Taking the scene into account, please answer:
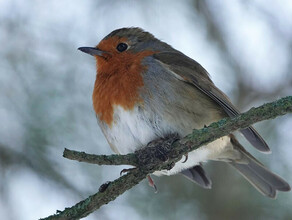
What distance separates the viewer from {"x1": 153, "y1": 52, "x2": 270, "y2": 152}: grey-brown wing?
4020 mm

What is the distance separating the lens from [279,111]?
2795 millimetres

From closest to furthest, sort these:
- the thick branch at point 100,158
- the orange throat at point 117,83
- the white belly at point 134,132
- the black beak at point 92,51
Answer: the thick branch at point 100,158, the white belly at point 134,132, the orange throat at point 117,83, the black beak at point 92,51

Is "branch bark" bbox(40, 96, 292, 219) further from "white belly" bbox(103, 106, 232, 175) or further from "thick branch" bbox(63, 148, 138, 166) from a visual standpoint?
"white belly" bbox(103, 106, 232, 175)

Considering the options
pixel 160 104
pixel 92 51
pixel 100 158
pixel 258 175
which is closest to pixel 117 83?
pixel 160 104

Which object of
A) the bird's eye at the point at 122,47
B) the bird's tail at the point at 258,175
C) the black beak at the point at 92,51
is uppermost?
the black beak at the point at 92,51

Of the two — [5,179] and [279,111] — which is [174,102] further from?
[5,179]

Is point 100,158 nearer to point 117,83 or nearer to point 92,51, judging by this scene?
point 117,83

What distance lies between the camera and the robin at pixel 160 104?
3.86m

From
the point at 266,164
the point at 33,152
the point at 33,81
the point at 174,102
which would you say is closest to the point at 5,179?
the point at 33,152

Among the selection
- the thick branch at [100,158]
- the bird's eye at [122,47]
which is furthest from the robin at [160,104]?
the thick branch at [100,158]

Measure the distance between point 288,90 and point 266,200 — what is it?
3.54 ft

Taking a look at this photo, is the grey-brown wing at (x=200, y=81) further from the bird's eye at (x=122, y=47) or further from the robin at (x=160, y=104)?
the bird's eye at (x=122, y=47)

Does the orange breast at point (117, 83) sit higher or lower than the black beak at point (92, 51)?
lower

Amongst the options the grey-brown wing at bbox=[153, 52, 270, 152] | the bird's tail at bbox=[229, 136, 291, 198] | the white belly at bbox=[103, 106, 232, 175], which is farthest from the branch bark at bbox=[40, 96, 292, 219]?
the bird's tail at bbox=[229, 136, 291, 198]
